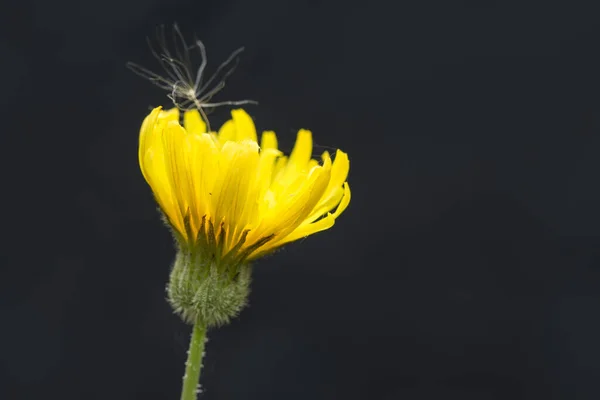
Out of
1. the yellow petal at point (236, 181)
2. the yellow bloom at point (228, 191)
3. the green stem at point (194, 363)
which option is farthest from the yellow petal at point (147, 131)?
the green stem at point (194, 363)

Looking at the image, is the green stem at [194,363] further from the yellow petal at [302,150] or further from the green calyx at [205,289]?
the yellow petal at [302,150]

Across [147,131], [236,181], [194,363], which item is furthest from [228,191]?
[194,363]

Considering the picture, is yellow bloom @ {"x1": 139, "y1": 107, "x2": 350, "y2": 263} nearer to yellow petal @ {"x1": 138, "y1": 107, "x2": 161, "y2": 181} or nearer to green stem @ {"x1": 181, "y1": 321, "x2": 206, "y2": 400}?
yellow petal @ {"x1": 138, "y1": 107, "x2": 161, "y2": 181}

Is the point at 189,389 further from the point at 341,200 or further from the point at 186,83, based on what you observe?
the point at 186,83

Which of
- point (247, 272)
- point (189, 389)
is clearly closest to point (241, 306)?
point (247, 272)

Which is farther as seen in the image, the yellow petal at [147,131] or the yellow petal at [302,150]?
the yellow petal at [302,150]

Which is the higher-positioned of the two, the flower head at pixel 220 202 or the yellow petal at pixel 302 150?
the yellow petal at pixel 302 150
